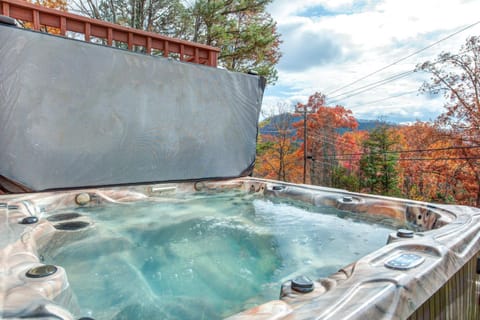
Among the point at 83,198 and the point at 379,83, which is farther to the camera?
the point at 379,83

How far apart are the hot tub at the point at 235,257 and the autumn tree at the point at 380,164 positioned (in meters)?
6.09

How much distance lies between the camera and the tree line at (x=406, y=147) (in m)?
6.61

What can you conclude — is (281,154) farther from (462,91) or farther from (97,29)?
(97,29)

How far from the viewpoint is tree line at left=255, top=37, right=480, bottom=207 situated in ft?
21.7

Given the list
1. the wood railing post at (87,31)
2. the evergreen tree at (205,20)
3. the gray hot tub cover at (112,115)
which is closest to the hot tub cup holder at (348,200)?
the gray hot tub cover at (112,115)

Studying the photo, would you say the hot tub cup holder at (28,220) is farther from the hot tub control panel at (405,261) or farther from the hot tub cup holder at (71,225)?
the hot tub control panel at (405,261)

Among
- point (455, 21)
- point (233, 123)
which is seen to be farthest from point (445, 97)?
point (233, 123)

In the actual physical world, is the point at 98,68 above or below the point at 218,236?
above

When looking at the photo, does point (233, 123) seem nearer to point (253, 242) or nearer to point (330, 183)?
point (253, 242)

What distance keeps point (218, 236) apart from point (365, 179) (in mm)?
7305

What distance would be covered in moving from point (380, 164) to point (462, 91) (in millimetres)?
2529

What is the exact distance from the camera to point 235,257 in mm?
1616

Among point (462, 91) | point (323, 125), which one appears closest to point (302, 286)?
point (462, 91)

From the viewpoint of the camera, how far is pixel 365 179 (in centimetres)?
820
